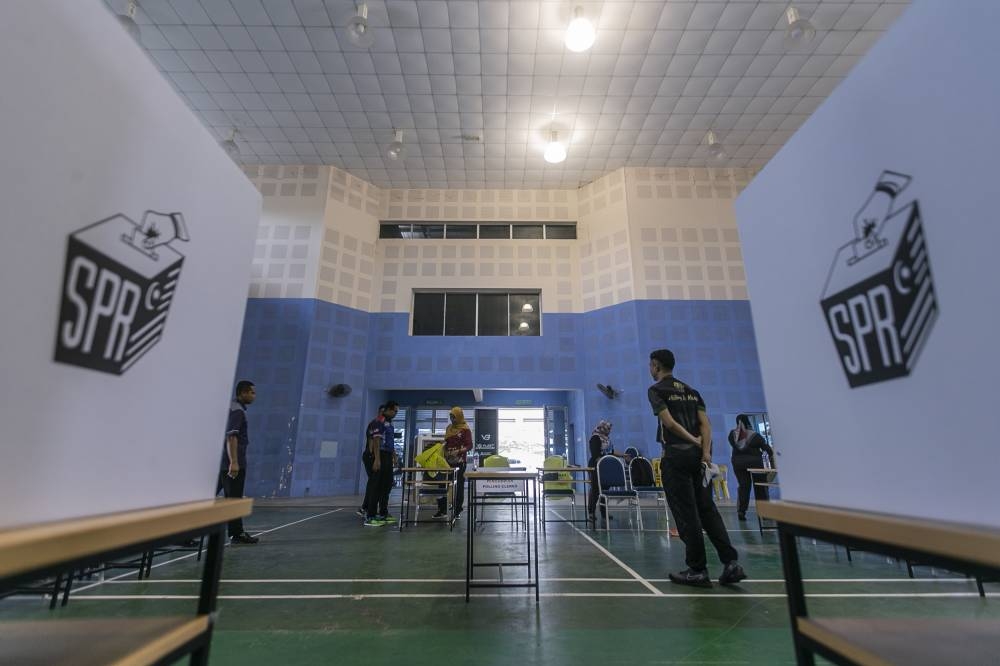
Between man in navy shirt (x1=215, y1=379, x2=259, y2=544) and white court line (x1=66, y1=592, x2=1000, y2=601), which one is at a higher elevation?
man in navy shirt (x1=215, y1=379, x2=259, y2=544)

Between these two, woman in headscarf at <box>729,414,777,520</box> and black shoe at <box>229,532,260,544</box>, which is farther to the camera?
woman in headscarf at <box>729,414,777,520</box>

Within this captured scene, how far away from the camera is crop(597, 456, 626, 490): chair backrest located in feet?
16.2

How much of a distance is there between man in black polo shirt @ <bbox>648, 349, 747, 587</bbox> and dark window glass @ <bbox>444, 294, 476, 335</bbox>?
701 cm

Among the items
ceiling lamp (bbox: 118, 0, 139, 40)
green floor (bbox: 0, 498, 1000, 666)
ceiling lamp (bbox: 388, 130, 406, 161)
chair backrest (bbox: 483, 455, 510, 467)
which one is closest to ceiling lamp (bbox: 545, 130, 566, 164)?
ceiling lamp (bbox: 388, 130, 406, 161)

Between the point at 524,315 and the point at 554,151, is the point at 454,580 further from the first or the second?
the point at 554,151

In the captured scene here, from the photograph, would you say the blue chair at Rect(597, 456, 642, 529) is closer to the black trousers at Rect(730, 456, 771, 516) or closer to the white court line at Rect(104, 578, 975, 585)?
the black trousers at Rect(730, 456, 771, 516)

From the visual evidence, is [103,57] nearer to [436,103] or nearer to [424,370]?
[436,103]

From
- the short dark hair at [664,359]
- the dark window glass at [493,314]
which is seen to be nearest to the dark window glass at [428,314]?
the dark window glass at [493,314]

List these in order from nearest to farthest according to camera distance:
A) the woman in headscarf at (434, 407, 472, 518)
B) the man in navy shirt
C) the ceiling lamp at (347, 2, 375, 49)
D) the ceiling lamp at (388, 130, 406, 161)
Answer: the man in navy shirt < the woman in headscarf at (434, 407, 472, 518) < the ceiling lamp at (347, 2, 375, 49) < the ceiling lamp at (388, 130, 406, 161)

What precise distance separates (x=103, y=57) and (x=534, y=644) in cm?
248

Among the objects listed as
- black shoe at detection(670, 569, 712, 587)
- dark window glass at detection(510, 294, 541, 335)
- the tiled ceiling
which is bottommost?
black shoe at detection(670, 569, 712, 587)

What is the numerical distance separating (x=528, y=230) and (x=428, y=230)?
244 cm

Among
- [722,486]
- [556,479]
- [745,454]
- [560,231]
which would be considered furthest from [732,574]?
[560,231]

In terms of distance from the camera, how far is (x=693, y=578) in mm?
2820
